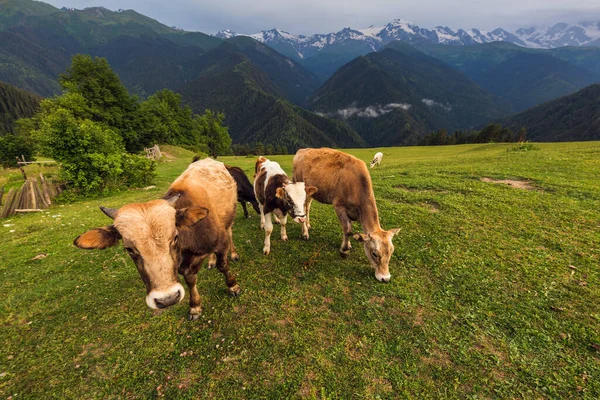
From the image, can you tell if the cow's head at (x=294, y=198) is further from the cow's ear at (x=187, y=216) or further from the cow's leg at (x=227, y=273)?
the cow's ear at (x=187, y=216)

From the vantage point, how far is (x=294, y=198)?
7074mm

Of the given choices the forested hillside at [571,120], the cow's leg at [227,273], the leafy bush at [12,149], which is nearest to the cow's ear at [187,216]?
the cow's leg at [227,273]

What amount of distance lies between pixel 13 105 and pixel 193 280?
203364 mm

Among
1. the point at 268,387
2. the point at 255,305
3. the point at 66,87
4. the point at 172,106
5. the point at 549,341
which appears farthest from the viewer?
the point at 172,106

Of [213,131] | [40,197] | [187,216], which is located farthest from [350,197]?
[213,131]

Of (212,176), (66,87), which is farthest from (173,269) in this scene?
(66,87)

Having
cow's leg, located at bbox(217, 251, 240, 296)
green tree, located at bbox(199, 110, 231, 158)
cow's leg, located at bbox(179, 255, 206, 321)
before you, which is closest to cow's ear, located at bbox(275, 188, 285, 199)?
cow's leg, located at bbox(217, 251, 240, 296)

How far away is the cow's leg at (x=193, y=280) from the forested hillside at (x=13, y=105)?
180270 mm

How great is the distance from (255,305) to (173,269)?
2760 mm

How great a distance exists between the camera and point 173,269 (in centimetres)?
385

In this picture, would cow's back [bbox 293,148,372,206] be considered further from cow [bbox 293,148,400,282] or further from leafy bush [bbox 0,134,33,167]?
leafy bush [bbox 0,134,33,167]

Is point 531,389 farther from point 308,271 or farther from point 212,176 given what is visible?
point 212,176

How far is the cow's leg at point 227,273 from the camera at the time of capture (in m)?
5.80

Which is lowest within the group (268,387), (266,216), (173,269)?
(268,387)
